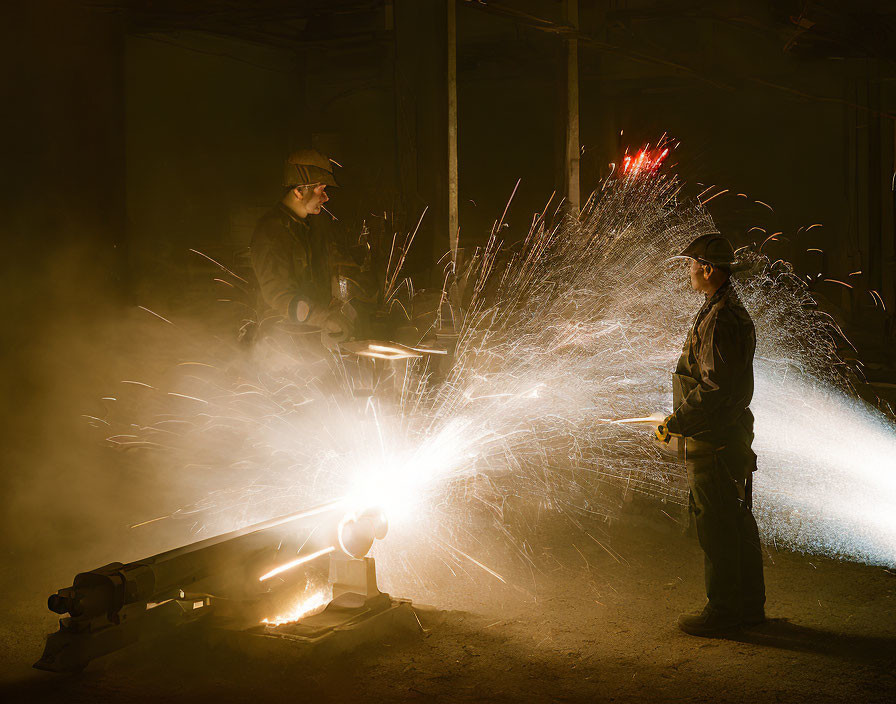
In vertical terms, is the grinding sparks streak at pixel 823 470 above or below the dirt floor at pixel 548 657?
above

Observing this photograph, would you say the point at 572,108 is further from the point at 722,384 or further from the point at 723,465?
the point at 723,465

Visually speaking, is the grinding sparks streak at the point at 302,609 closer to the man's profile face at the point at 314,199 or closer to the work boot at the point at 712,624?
the work boot at the point at 712,624

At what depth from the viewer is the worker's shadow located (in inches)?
178

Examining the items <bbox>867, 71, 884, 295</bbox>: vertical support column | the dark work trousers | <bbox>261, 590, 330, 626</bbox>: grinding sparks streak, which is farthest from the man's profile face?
<bbox>867, 71, 884, 295</bbox>: vertical support column

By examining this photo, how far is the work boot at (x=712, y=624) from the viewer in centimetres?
478

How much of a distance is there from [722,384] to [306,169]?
3035 millimetres

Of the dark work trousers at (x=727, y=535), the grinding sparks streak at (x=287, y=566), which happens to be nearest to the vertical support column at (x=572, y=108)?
the dark work trousers at (x=727, y=535)

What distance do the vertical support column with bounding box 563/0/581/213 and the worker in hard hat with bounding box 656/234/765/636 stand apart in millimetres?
6174

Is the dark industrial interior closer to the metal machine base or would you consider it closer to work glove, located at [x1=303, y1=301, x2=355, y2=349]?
the metal machine base

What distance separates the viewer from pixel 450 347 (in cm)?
662

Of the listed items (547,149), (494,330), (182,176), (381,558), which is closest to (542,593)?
(381,558)

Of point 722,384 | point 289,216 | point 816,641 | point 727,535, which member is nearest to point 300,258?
point 289,216

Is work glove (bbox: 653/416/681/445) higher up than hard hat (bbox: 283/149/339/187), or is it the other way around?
hard hat (bbox: 283/149/339/187)

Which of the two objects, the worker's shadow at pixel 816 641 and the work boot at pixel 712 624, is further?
the work boot at pixel 712 624
